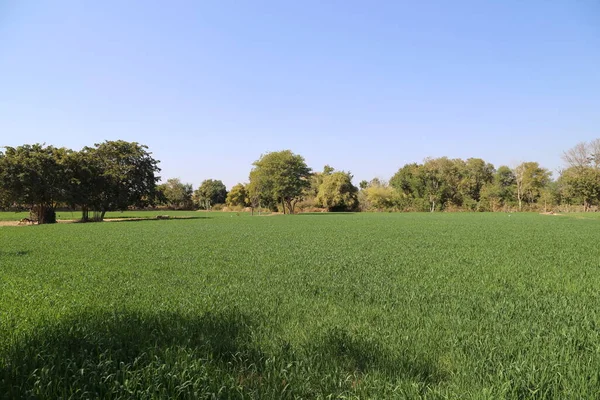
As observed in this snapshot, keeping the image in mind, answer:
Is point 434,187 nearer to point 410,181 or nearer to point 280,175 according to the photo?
point 410,181

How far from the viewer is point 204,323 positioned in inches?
197

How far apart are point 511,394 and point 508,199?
76203 mm

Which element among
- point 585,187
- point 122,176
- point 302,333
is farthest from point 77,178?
point 585,187

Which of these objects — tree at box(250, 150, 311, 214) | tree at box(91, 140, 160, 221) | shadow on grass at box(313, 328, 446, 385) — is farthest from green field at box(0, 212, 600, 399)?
tree at box(250, 150, 311, 214)

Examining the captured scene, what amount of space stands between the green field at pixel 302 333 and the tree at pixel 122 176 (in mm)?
35892

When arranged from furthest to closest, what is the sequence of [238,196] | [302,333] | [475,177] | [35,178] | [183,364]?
[238,196] → [475,177] → [35,178] → [302,333] → [183,364]

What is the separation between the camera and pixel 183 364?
358 cm

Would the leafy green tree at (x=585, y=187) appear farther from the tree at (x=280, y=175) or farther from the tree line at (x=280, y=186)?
the tree at (x=280, y=175)

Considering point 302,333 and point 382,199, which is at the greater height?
point 382,199

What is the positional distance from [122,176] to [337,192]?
143 feet

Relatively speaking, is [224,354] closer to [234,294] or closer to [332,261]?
[234,294]

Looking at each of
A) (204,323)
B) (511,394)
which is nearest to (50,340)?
(204,323)

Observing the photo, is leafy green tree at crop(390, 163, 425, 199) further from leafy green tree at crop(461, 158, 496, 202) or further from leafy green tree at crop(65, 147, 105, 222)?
leafy green tree at crop(65, 147, 105, 222)

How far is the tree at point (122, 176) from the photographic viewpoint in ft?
138
